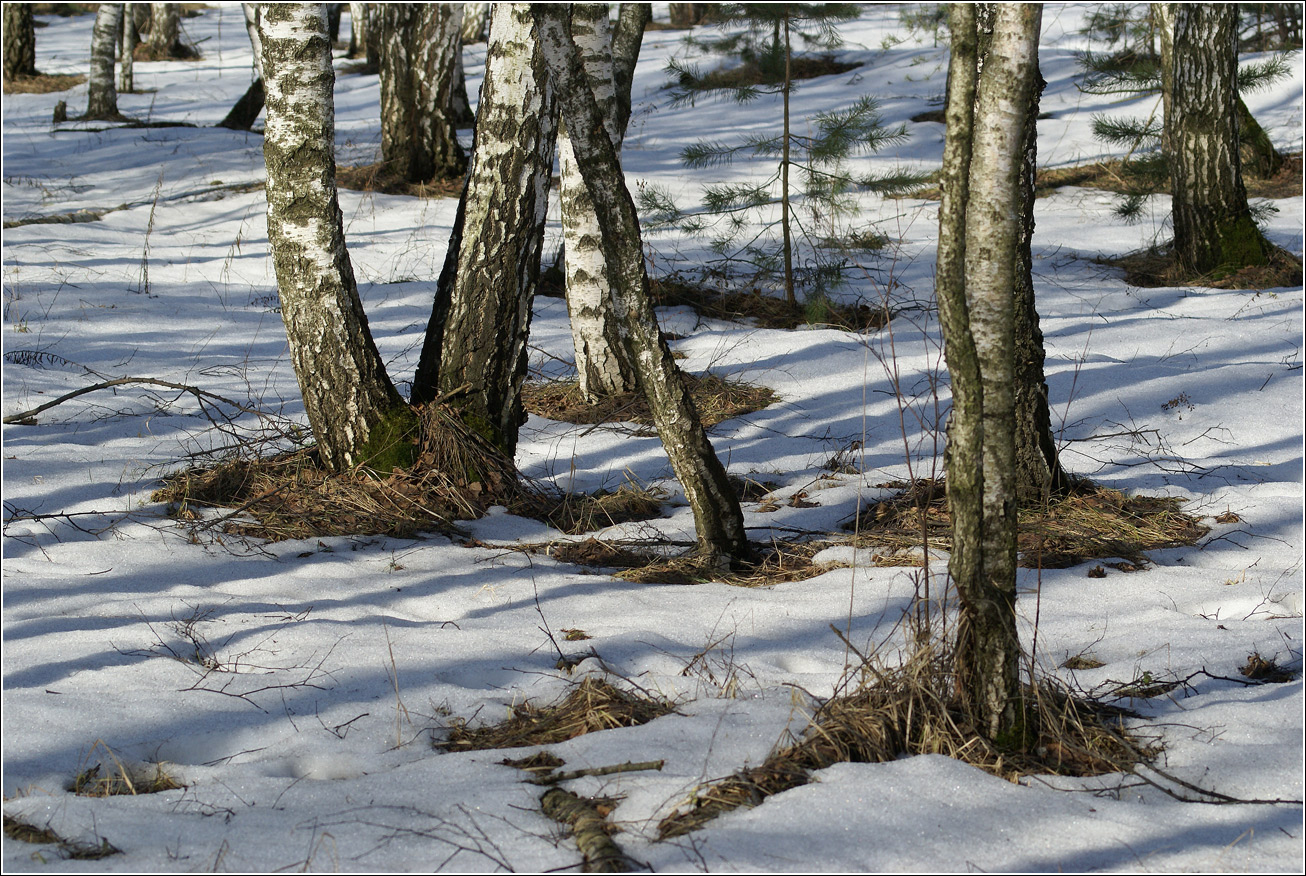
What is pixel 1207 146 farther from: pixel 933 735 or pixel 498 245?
pixel 933 735

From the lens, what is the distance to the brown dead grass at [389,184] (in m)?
9.97

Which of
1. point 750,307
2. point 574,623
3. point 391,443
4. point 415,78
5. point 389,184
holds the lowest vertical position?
point 574,623

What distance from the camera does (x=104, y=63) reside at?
1316 cm

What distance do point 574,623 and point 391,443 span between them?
57.0 inches

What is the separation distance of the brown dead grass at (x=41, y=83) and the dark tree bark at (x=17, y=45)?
0.20 m

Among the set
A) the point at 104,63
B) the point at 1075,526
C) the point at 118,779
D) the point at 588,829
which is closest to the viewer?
the point at 588,829

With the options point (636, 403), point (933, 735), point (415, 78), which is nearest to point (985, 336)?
point (933, 735)

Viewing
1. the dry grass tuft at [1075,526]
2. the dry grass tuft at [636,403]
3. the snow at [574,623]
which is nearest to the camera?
the snow at [574,623]

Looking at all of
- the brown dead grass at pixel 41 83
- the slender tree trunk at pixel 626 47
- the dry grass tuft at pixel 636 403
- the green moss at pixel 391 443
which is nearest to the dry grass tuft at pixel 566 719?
the green moss at pixel 391 443

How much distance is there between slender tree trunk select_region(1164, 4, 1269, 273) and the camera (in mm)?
7941

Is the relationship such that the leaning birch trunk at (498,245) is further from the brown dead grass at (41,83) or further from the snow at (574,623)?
the brown dead grass at (41,83)

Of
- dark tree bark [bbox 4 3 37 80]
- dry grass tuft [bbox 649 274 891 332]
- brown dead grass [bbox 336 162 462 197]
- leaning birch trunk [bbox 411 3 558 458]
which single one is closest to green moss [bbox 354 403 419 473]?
leaning birch trunk [bbox 411 3 558 458]

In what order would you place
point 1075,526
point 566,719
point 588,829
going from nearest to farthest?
point 588,829
point 566,719
point 1075,526

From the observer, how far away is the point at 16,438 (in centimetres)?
457
